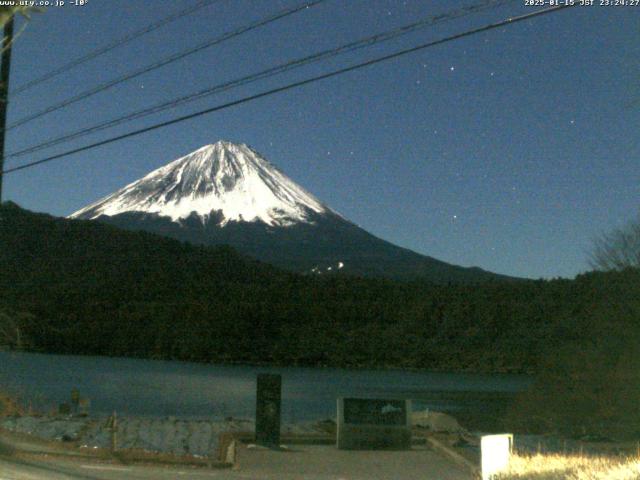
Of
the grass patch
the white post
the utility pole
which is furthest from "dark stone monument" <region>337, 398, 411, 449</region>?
the utility pole

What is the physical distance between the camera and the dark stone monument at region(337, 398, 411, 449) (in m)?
16.9

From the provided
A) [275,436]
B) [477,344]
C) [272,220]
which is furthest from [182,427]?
[272,220]

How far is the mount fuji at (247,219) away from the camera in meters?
117

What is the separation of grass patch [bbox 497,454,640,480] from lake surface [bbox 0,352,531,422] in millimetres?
17860

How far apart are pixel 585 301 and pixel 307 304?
34.3 metres

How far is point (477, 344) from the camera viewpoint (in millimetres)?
70250

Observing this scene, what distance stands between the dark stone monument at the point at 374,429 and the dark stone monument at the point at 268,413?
3.97ft

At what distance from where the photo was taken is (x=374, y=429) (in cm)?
1692

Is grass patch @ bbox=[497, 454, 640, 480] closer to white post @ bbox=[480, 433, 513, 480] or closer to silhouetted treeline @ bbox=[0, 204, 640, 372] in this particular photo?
white post @ bbox=[480, 433, 513, 480]

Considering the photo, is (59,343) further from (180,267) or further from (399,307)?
(399,307)

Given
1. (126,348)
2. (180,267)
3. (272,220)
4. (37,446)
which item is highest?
(272,220)

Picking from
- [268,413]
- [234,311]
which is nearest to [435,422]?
[268,413]

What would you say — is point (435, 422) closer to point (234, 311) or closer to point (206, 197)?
point (234, 311)

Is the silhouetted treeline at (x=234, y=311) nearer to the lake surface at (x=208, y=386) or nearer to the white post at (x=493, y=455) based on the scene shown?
the lake surface at (x=208, y=386)
